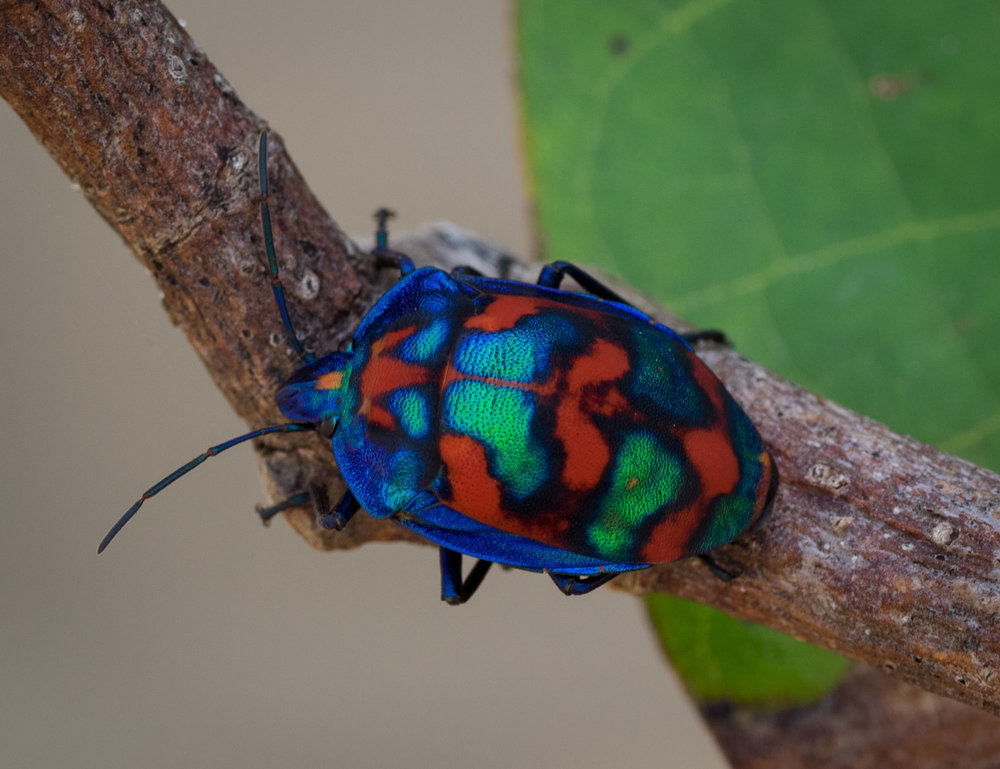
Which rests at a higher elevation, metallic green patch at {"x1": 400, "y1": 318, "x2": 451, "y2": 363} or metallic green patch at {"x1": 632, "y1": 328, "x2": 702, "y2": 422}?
metallic green patch at {"x1": 400, "y1": 318, "x2": 451, "y2": 363}

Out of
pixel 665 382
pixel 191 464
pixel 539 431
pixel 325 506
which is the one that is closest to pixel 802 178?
pixel 665 382

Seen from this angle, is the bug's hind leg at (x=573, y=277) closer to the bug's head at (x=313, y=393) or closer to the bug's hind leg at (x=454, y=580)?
the bug's head at (x=313, y=393)

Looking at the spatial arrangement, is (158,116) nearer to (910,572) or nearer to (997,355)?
(910,572)

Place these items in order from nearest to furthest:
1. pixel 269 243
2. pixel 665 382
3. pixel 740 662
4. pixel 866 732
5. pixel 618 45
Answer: pixel 269 243
pixel 665 382
pixel 866 732
pixel 740 662
pixel 618 45

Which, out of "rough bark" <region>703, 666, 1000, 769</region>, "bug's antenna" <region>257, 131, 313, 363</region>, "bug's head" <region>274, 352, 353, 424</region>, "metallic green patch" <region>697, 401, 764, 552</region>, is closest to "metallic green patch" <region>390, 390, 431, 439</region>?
"bug's head" <region>274, 352, 353, 424</region>

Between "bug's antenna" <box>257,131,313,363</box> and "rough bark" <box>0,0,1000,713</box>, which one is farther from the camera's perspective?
"bug's antenna" <box>257,131,313,363</box>

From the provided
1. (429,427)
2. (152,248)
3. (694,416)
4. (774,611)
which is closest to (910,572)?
(774,611)

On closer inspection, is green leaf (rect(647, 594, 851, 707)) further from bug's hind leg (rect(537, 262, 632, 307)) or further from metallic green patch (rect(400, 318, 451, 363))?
metallic green patch (rect(400, 318, 451, 363))

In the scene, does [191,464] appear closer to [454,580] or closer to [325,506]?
[325,506]
